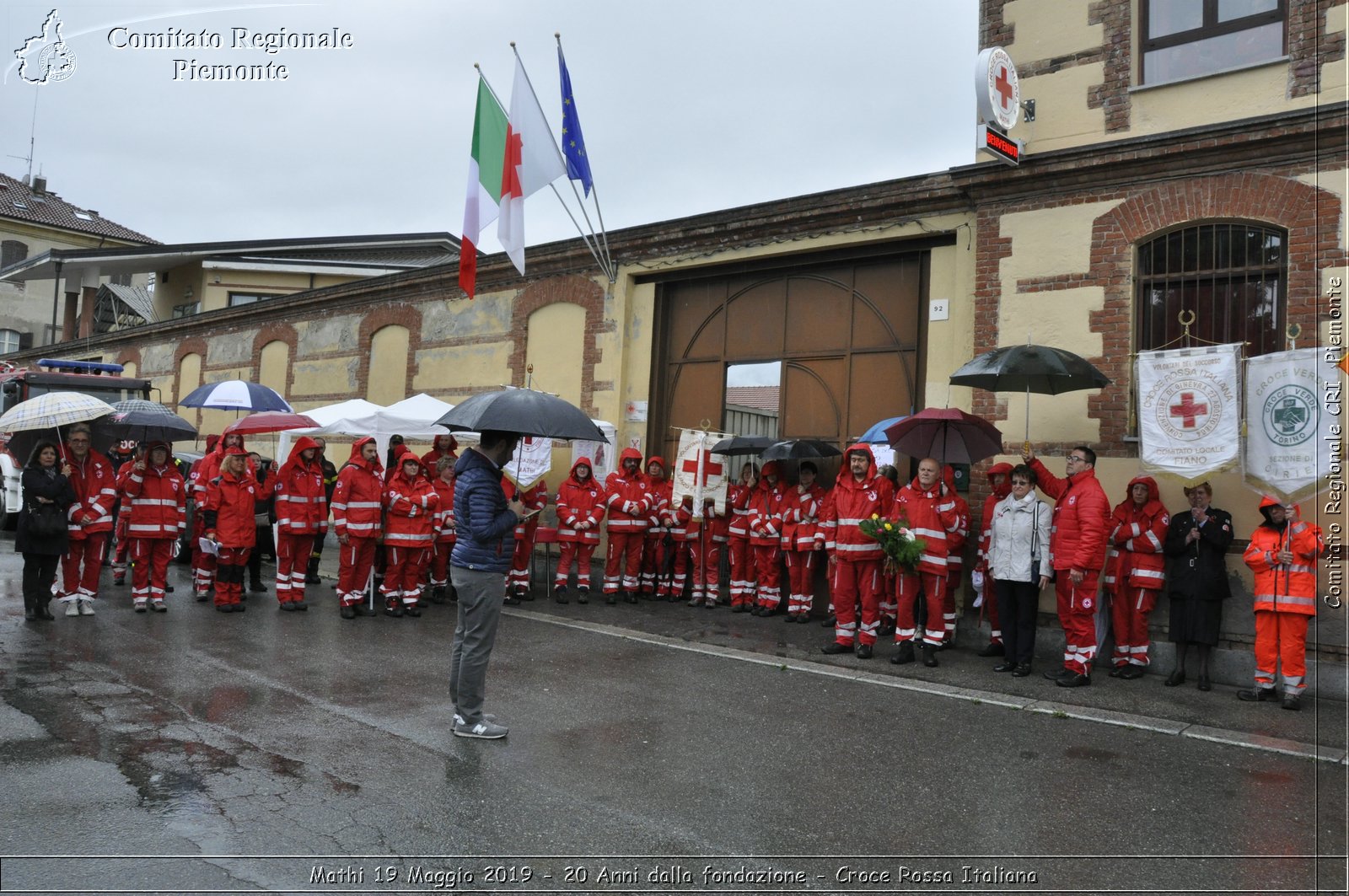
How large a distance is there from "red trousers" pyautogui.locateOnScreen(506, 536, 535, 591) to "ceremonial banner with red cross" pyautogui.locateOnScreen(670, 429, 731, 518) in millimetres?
2072

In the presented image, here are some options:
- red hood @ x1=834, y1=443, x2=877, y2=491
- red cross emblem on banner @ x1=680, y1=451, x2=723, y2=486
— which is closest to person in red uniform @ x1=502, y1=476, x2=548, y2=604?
red cross emblem on banner @ x1=680, y1=451, x2=723, y2=486

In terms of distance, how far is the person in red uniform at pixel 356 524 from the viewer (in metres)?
10.8

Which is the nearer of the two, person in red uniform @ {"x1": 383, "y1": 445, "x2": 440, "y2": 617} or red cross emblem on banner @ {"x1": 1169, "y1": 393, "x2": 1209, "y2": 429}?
red cross emblem on banner @ {"x1": 1169, "y1": 393, "x2": 1209, "y2": 429}

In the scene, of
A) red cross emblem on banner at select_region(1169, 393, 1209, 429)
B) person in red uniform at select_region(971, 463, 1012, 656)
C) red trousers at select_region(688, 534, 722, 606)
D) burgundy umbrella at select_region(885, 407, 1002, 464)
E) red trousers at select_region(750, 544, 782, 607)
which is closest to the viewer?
red cross emblem on banner at select_region(1169, 393, 1209, 429)

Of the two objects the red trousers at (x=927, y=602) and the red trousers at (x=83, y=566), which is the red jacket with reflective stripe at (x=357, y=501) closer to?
the red trousers at (x=83, y=566)

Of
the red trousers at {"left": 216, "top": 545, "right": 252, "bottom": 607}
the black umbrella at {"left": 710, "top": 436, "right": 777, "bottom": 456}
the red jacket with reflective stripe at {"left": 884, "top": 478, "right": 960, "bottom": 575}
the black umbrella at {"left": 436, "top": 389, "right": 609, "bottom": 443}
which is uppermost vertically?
the black umbrella at {"left": 710, "top": 436, "right": 777, "bottom": 456}

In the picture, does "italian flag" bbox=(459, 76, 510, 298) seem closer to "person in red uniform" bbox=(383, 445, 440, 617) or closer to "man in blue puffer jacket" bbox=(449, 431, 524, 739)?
"person in red uniform" bbox=(383, 445, 440, 617)

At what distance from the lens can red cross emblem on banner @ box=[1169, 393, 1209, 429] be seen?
8432 millimetres

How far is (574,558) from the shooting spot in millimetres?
13352

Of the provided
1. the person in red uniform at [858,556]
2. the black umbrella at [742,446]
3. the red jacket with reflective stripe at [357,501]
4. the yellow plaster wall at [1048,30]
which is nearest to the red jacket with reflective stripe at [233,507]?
the red jacket with reflective stripe at [357,501]

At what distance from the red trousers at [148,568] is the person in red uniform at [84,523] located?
361 mm

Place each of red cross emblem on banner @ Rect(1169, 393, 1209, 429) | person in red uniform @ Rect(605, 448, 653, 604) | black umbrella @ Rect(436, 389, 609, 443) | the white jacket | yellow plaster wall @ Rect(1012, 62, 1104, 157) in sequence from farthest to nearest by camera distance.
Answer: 1. person in red uniform @ Rect(605, 448, 653, 604)
2. yellow plaster wall @ Rect(1012, 62, 1104, 157)
3. the white jacket
4. red cross emblem on banner @ Rect(1169, 393, 1209, 429)
5. black umbrella @ Rect(436, 389, 609, 443)

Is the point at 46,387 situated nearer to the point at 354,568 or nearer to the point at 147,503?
the point at 147,503

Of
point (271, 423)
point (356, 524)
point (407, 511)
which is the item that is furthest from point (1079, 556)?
point (271, 423)
